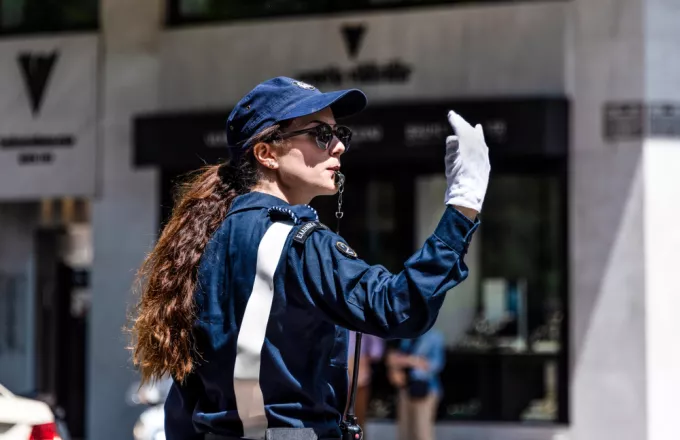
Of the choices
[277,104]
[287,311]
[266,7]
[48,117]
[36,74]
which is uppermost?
[266,7]

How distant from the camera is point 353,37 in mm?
12609

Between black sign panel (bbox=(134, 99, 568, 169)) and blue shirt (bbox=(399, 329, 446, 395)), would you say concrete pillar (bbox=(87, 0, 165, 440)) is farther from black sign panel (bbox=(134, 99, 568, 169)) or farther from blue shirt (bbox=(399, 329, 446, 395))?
blue shirt (bbox=(399, 329, 446, 395))

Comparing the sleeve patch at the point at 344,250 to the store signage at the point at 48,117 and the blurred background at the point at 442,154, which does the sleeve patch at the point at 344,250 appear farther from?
the store signage at the point at 48,117

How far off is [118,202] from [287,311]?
36.6 feet

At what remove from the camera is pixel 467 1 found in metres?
12.3

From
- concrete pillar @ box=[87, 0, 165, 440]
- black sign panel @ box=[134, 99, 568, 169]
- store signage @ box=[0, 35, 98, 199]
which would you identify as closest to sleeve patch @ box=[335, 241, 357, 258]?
A: black sign panel @ box=[134, 99, 568, 169]

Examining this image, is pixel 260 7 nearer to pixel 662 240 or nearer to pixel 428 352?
pixel 428 352

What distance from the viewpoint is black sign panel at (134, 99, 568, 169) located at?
11.7m

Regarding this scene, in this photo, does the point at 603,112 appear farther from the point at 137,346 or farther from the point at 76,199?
the point at 137,346

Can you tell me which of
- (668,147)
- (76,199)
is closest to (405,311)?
(668,147)

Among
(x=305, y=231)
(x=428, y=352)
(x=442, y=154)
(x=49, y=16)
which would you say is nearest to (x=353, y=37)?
(x=442, y=154)

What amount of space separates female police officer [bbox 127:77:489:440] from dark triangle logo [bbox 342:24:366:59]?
961cm

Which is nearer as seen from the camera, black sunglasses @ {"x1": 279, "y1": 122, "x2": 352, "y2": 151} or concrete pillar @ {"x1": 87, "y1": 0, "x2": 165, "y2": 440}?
black sunglasses @ {"x1": 279, "y1": 122, "x2": 352, "y2": 151}

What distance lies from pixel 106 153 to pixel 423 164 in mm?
3739
